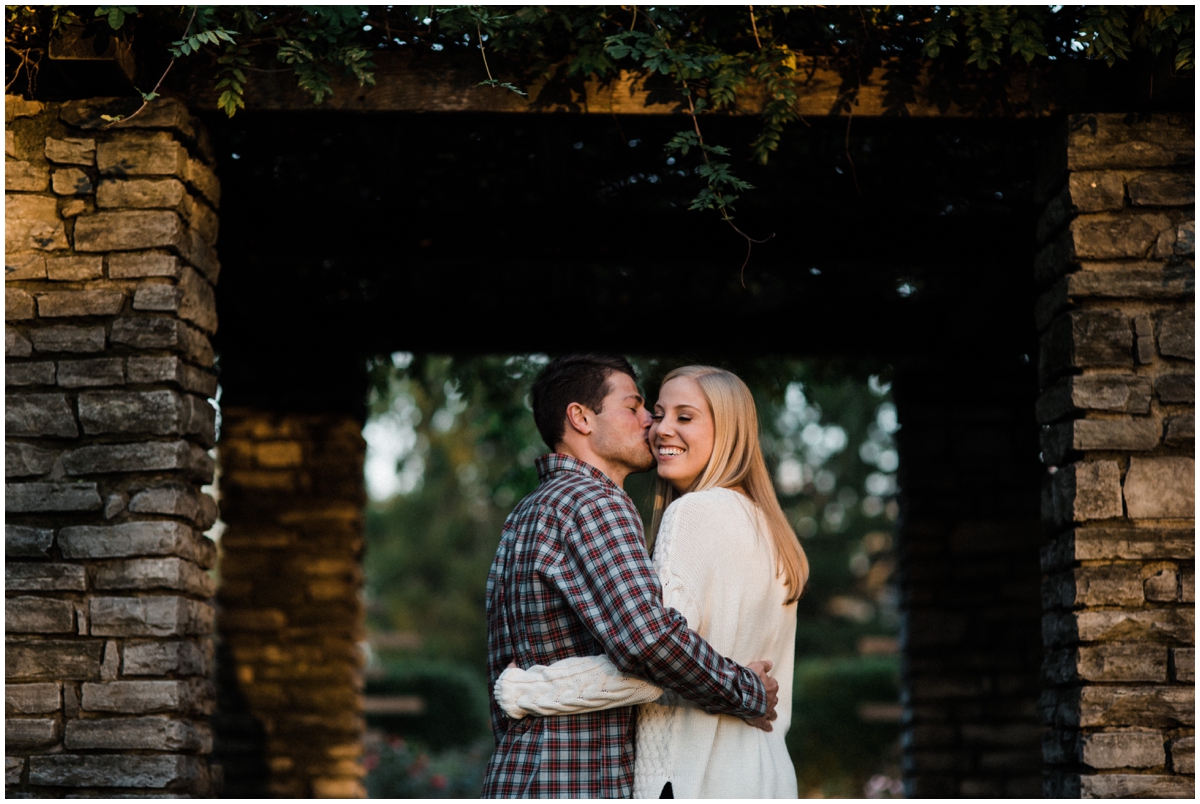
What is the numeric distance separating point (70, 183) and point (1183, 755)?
3.71 metres

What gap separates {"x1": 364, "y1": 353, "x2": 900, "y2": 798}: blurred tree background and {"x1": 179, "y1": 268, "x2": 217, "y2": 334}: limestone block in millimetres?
1548

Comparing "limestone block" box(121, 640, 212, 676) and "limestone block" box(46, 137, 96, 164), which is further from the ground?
"limestone block" box(46, 137, 96, 164)

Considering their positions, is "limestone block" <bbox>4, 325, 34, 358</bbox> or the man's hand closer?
the man's hand

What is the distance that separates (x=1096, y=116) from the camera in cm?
377

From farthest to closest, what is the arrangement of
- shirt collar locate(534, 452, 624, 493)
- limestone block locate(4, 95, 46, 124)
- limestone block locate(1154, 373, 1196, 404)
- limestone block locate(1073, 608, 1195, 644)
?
limestone block locate(4, 95, 46, 124) < limestone block locate(1154, 373, 1196, 404) < limestone block locate(1073, 608, 1195, 644) < shirt collar locate(534, 452, 624, 493)

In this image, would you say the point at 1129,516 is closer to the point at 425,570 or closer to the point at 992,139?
the point at 992,139

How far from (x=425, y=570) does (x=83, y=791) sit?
22.3m

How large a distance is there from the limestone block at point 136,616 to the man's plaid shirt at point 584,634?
1.03m

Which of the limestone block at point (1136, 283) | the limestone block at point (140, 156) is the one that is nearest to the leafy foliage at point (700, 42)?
the limestone block at point (140, 156)

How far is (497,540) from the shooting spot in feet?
77.1

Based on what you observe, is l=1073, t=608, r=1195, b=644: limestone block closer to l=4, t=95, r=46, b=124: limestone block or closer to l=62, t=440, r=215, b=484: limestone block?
l=62, t=440, r=215, b=484: limestone block

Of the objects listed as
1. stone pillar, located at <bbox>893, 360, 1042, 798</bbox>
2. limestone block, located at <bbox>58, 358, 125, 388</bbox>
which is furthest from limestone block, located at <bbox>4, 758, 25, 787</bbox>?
stone pillar, located at <bbox>893, 360, 1042, 798</bbox>

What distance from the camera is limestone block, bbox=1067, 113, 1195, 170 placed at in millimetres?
3740

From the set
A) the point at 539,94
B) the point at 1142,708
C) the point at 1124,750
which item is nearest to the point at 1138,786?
the point at 1124,750
